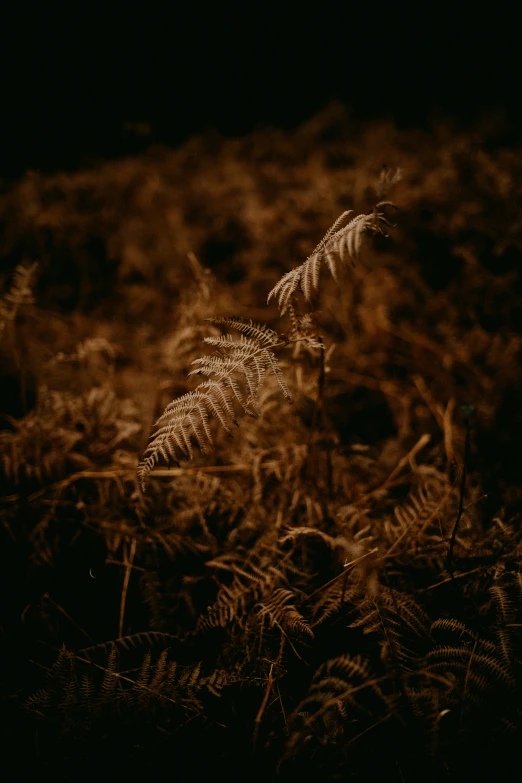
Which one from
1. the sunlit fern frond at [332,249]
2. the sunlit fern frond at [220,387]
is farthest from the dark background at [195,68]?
the sunlit fern frond at [220,387]

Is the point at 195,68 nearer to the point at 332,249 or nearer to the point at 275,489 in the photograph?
the point at 332,249

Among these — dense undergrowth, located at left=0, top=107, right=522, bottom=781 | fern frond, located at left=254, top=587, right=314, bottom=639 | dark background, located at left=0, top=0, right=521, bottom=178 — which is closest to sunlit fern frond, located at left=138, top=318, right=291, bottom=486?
dense undergrowth, located at left=0, top=107, right=522, bottom=781

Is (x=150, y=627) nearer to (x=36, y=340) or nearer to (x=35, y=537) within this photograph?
(x=35, y=537)

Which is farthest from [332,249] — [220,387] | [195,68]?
[195,68]

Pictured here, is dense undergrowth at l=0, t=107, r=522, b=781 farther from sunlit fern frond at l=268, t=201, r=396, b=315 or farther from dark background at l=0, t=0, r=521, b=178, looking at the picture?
dark background at l=0, t=0, r=521, b=178

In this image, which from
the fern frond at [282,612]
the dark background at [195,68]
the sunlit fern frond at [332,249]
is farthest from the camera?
the dark background at [195,68]

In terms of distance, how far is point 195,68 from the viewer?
516 cm

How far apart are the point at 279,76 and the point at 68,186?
2945 mm

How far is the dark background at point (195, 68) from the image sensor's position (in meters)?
4.57

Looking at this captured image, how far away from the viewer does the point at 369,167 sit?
362 centimetres

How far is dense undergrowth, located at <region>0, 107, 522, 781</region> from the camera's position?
51.3 inches

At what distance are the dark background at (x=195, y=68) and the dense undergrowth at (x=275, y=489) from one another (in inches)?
46.6

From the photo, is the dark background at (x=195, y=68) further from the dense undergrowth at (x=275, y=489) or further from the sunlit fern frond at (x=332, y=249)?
the sunlit fern frond at (x=332, y=249)

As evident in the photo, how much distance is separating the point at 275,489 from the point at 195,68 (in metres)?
5.56
